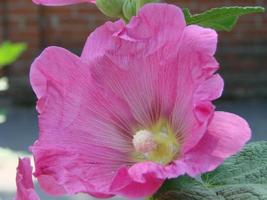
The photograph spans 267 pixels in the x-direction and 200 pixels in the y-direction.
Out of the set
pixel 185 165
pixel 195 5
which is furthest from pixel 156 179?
pixel 195 5

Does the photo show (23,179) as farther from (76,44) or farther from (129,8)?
(76,44)

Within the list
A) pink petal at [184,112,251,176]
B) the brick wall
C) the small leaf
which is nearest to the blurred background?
the brick wall

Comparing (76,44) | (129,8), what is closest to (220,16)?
(129,8)

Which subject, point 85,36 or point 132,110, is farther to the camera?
point 85,36

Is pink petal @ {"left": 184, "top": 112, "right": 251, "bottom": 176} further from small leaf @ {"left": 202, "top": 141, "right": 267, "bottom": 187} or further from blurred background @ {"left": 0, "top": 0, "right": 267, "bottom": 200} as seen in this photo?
blurred background @ {"left": 0, "top": 0, "right": 267, "bottom": 200}

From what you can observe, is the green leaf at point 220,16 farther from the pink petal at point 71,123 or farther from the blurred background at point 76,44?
the blurred background at point 76,44
